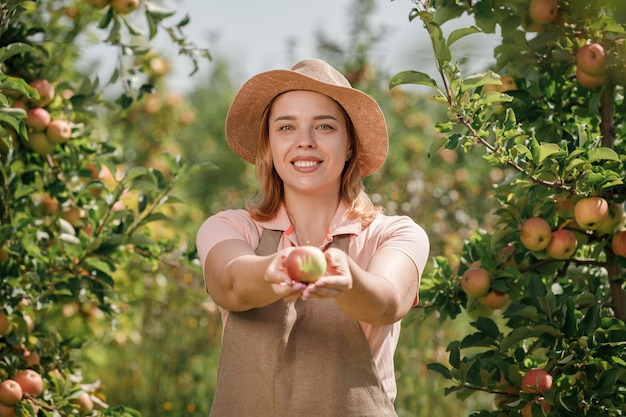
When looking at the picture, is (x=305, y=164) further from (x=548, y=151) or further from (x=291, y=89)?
(x=548, y=151)

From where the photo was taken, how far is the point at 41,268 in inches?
98.9

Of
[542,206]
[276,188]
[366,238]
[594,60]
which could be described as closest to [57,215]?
[276,188]

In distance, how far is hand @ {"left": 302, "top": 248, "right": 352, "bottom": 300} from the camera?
1.32 m

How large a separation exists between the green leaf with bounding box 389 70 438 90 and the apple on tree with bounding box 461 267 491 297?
625 millimetres

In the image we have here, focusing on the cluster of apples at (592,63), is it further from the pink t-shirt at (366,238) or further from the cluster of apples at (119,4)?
the cluster of apples at (119,4)

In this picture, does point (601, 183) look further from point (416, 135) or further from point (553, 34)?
point (416, 135)

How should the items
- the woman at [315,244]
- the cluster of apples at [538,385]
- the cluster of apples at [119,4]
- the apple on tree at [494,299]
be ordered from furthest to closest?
the cluster of apples at [119,4] < the apple on tree at [494,299] < the cluster of apples at [538,385] < the woman at [315,244]

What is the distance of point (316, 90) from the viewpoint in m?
1.83

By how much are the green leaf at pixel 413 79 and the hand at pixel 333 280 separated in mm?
663

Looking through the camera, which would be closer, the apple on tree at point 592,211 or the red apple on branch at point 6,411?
the apple on tree at point 592,211

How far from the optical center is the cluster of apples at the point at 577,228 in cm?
211

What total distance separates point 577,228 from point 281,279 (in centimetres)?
129

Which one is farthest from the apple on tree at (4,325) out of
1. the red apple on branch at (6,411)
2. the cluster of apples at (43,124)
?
the cluster of apples at (43,124)

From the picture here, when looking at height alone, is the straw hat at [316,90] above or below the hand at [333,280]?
above
